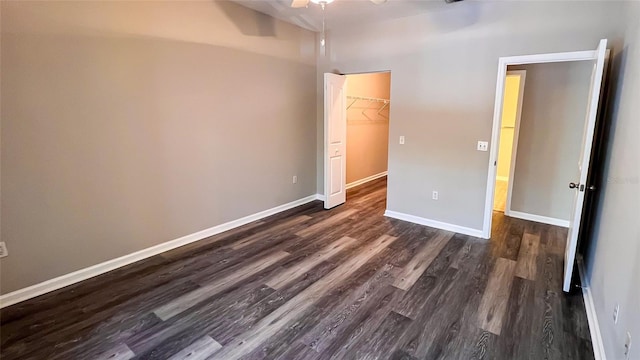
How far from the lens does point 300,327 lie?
7.29ft

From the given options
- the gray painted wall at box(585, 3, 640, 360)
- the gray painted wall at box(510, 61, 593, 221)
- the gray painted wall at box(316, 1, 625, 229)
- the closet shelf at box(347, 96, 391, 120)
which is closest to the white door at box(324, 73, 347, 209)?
the gray painted wall at box(316, 1, 625, 229)

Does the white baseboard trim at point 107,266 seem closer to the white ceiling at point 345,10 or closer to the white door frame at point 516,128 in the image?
the white ceiling at point 345,10

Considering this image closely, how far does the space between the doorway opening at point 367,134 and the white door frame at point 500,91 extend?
1969 millimetres

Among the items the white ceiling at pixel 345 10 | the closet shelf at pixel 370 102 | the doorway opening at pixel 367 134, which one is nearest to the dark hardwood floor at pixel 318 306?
the doorway opening at pixel 367 134

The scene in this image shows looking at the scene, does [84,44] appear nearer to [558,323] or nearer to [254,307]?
[254,307]

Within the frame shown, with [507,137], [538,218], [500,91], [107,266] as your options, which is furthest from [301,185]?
[507,137]

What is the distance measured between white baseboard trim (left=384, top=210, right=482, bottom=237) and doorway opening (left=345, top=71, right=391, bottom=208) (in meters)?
0.91

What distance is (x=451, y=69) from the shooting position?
3740 mm

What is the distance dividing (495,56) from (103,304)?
174 inches

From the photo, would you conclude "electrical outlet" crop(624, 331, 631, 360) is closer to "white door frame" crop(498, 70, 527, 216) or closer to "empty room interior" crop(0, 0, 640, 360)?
"empty room interior" crop(0, 0, 640, 360)

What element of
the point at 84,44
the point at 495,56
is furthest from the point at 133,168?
the point at 495,56

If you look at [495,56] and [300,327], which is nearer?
[300,327]

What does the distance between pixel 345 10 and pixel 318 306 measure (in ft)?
11.1

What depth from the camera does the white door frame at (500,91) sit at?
9.91 feet
